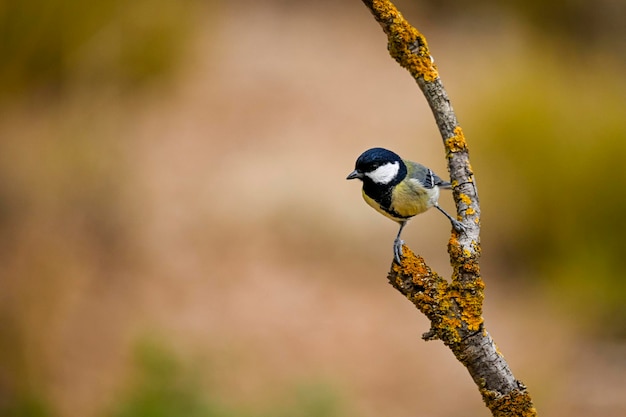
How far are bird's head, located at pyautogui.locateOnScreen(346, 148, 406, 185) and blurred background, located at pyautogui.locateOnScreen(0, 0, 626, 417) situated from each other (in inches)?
86.4

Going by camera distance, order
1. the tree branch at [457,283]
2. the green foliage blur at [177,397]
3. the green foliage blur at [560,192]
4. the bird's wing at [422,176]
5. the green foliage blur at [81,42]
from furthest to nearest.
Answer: the green foliage blur at [81,42], the green foliage blur at [560,192], the green foliage blur at [177,397], the bird's wing at [422,176], the tree branch at [457,283]

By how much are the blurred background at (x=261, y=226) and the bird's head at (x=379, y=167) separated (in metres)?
Answer: 2.20

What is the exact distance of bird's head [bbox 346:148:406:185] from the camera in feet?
5.83

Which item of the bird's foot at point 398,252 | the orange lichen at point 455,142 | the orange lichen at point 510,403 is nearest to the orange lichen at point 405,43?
the orange lichen at point 455,142

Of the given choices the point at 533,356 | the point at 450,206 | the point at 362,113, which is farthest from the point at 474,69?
the point at 533,356

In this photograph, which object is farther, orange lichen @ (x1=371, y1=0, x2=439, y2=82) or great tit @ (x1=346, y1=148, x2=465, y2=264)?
great tit @ (x1=346, y1=148, x2=465, y2=264)

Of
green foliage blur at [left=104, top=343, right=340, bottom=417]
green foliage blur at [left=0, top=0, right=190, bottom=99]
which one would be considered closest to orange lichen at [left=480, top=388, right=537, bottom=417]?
green foliage blur at [left=104, top=343, right=340, bottom=417]

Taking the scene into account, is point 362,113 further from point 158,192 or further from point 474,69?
point 158,192

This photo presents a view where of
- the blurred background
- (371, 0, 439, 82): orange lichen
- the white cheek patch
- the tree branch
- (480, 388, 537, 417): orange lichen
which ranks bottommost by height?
(480, 388, 537, 417): orange lichen

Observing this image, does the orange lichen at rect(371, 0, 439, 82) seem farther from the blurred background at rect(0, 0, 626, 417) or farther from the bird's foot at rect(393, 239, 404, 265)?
the blurred background at rect(0, 0, 626, 417)

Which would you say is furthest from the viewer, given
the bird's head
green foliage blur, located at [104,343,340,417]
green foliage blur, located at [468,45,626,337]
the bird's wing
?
green foliage blur, located at [468,45,626,337]

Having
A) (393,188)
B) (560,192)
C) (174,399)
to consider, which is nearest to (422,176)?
(393,188)

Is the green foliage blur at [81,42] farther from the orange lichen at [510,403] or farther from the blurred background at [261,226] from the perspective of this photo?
the orange lichen at [510,403]

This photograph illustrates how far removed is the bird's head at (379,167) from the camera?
1.78m
